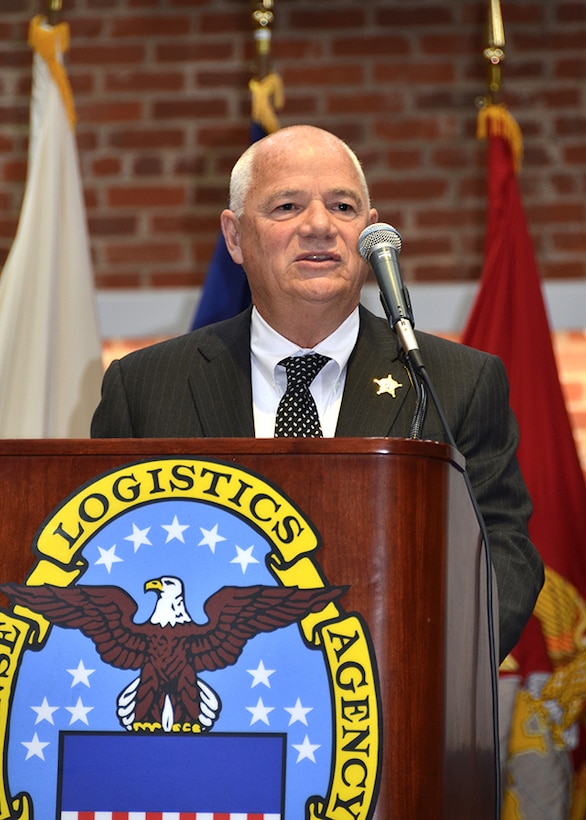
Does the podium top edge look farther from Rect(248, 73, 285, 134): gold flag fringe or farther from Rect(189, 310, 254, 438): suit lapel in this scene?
Rect(248, 73, 285, 134): gold flag fringe

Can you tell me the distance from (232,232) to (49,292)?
918 millimetres

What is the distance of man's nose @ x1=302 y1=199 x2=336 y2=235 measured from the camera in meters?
2.04

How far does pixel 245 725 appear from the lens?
1215 mm

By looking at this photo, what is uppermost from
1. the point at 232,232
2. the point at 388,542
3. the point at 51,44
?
the point at 51,44

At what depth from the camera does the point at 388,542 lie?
124 cm

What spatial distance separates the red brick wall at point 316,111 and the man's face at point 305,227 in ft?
4.45

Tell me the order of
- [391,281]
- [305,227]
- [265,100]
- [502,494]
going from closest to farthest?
[391,281]
[502,494]
[305,227]
[265,100]

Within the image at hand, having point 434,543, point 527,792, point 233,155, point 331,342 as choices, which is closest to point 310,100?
point 233,155

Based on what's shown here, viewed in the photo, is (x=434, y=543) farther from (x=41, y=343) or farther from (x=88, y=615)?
(x=41, y=343)

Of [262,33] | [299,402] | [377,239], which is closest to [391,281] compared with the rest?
[377,239]

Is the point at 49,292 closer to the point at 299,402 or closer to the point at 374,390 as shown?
the point at 299,402

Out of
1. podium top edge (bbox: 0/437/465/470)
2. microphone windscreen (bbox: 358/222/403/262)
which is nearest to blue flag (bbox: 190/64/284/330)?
microphone windscreen (bbox: 358/222/403/262)

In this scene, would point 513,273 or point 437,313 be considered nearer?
point 513,273

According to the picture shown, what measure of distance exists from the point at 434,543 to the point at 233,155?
2464 mm
